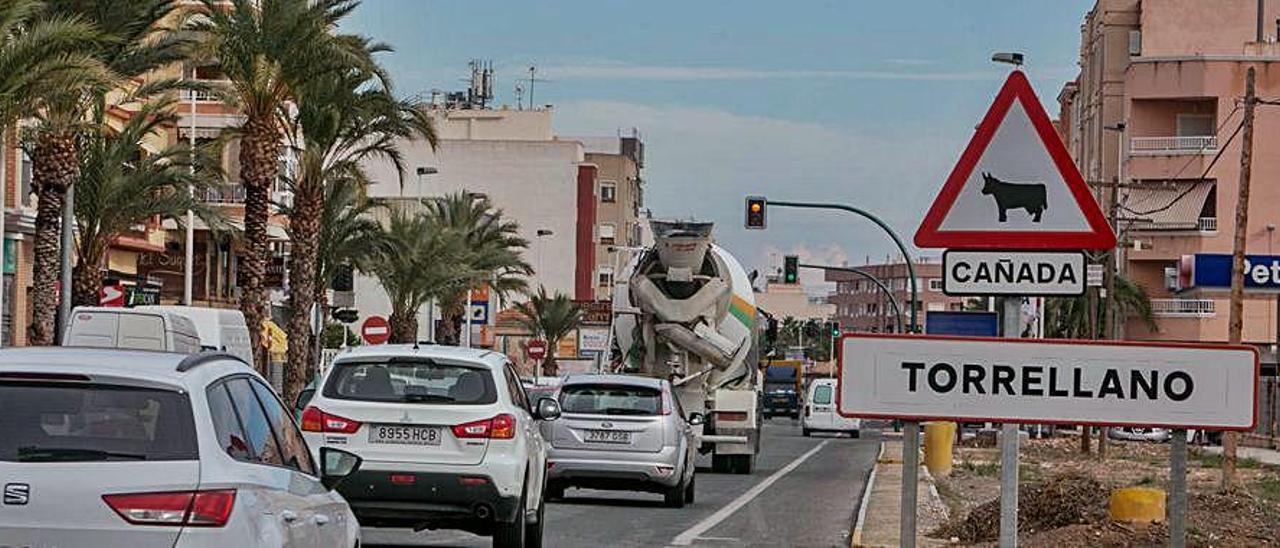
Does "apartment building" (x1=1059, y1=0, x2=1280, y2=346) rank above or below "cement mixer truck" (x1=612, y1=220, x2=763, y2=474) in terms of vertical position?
above

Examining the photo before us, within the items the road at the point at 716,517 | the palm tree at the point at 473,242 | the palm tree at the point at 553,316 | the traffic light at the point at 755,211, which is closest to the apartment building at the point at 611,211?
the palm tree at the point at 553,316

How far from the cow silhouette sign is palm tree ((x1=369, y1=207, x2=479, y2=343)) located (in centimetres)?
5716

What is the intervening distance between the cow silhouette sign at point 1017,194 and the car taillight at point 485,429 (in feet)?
26.9

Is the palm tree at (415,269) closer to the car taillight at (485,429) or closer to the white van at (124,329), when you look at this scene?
the white van at (124,329)

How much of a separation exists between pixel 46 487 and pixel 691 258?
28.6 m

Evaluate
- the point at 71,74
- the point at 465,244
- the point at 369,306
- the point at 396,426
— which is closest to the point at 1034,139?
Answer: the point at 396,426

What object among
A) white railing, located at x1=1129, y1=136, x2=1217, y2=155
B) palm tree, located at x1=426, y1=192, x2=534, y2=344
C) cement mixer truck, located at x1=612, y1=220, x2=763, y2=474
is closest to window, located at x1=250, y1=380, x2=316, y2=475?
cement mixer truck, located at x1=612, y1=220, x2=763, y2=474

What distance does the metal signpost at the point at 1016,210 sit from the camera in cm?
884

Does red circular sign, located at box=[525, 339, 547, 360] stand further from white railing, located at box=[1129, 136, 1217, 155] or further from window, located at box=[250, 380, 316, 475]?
window, located at box=[250, 380, 316, 475]

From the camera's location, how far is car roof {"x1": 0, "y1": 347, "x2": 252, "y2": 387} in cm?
795

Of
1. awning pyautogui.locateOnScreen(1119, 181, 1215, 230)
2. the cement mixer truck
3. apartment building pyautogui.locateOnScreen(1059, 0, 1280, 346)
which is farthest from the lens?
awning pyautogui.locateOnScreen(1119, 181, 1215, 230)

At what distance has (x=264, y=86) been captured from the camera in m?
42.7

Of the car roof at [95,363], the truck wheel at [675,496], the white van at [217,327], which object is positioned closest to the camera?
the car roof at [95,363]

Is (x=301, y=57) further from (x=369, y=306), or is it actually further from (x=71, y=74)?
(x=369, y=306)
